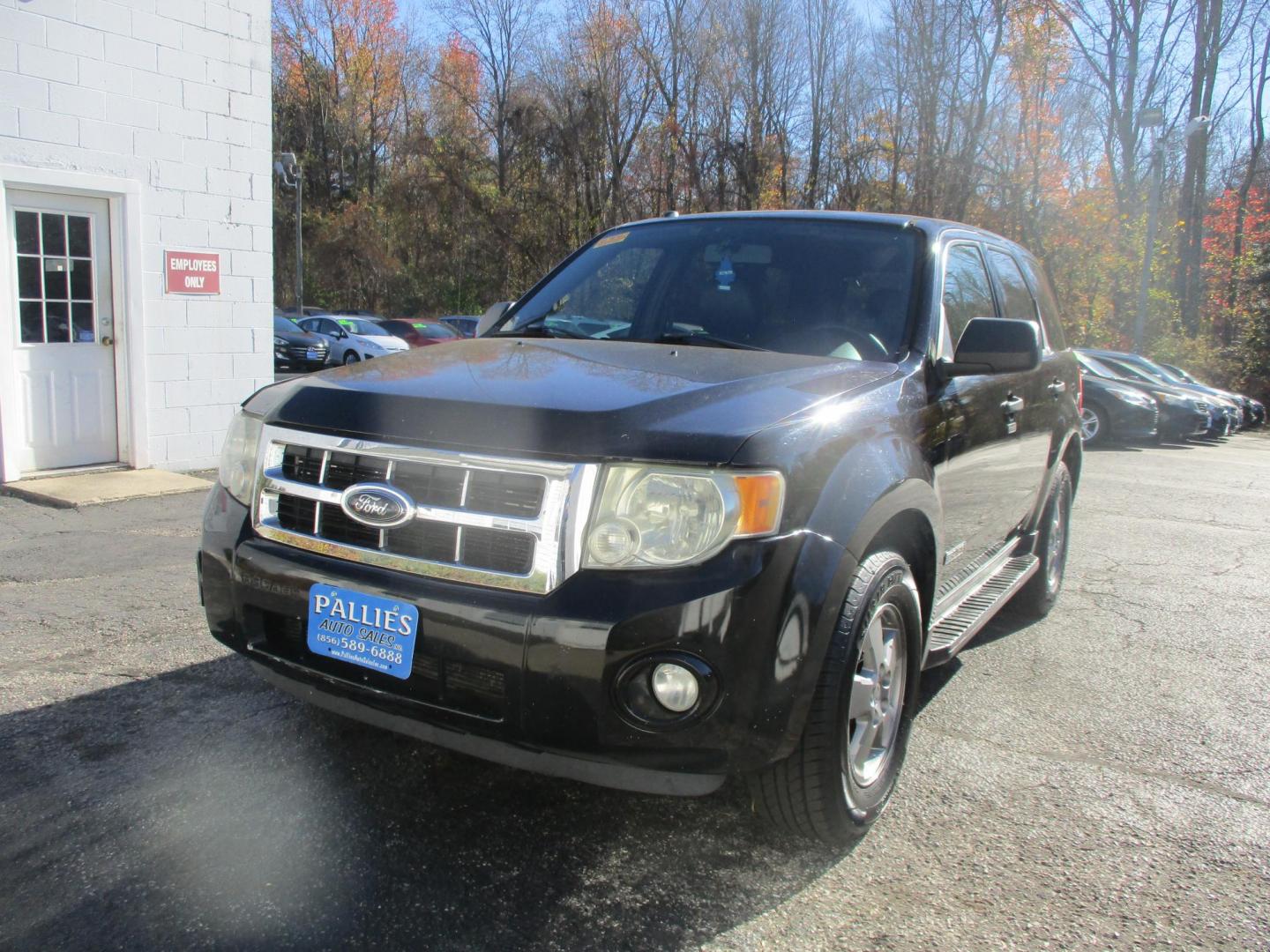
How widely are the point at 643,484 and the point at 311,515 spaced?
952 millimetres

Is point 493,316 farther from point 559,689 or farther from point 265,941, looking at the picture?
point 265,941

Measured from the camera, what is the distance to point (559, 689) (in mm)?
2160

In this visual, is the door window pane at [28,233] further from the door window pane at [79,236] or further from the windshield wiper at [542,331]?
the windshield wiper at [542,331]

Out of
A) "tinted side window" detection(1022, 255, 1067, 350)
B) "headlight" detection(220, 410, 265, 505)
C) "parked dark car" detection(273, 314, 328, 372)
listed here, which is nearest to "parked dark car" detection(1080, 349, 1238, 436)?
"tinted side window" detection(1022, 255, 1067, 350)

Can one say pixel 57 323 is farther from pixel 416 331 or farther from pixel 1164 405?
pixel 416 331

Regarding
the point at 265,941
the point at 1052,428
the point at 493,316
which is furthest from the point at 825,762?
the point at 1052,428

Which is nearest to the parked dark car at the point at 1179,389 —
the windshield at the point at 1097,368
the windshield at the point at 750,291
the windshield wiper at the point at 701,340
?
the windshield at the point at 1097,368

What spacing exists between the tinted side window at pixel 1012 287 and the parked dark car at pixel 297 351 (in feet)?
71.7

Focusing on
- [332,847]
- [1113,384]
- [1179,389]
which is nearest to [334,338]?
[1113,384]

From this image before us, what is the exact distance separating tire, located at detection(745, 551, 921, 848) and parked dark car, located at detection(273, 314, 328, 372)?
2330 centimetres

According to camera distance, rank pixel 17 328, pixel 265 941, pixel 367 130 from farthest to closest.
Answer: pixel 367 130 → pixel 17 328 → pixel 265 941

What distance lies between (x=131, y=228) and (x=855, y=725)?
7568 millimetres

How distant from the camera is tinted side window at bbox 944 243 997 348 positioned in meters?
3.51

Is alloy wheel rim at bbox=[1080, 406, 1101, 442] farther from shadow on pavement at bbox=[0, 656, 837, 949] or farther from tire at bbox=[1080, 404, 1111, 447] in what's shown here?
shadow on pavement at bbox=[0, 656, 837, 949]
